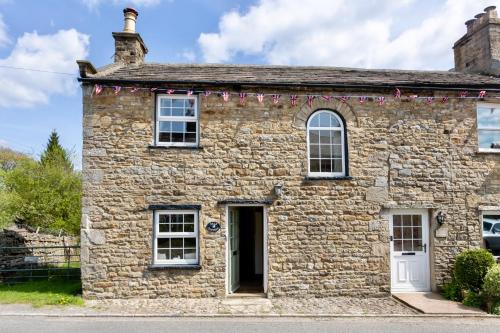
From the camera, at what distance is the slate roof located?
396 inches

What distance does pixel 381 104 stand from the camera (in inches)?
408

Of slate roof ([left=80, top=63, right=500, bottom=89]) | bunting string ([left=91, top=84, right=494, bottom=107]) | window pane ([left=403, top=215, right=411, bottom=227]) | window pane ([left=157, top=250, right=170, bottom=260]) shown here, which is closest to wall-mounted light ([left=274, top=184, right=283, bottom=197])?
bunting string ([left=91, top=84, right=494, bottom=107])

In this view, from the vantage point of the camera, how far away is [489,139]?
10734 mm

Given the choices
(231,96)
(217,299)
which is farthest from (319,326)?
(231,96)

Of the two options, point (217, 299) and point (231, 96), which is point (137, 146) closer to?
point (231, 96)

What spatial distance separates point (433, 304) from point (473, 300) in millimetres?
942

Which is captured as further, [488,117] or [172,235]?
[488,117]

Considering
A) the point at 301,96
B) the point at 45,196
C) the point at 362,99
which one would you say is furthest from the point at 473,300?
the point at 45,196

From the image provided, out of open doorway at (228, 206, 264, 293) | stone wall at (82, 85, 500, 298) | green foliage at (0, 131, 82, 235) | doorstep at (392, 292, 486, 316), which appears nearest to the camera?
doorstep at (392, 292, 486, 316)

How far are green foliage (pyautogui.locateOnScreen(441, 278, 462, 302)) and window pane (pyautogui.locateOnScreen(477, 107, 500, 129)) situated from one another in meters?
4.37

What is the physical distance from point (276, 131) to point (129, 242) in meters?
4.68

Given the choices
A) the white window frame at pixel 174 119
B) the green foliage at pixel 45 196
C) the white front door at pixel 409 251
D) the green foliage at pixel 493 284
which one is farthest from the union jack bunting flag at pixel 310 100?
the green foliage at pixel 45 196

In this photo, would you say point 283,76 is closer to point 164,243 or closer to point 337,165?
point 337,165

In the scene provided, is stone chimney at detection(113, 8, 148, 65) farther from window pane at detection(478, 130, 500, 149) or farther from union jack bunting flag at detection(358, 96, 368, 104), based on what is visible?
window pane at detection(478, 130, 500, 149)
